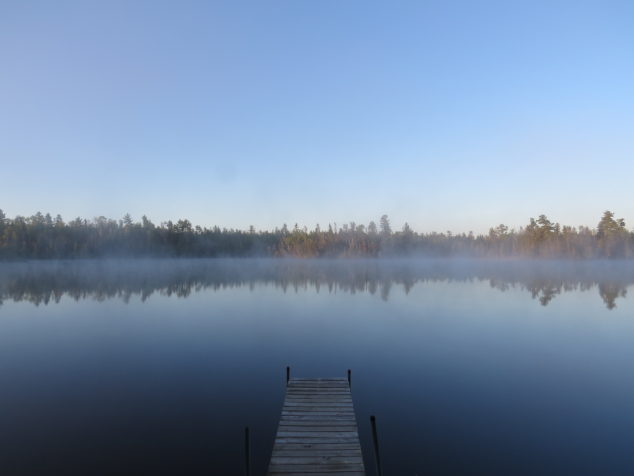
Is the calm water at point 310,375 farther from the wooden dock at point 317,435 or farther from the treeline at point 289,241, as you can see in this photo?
the treeline at point 289,241

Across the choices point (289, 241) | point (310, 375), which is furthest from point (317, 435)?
point (289, 241)

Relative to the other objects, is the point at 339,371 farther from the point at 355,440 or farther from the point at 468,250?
the point at 468,250

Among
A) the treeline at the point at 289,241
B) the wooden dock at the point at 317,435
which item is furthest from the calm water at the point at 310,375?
the treeline at the point at 289,241

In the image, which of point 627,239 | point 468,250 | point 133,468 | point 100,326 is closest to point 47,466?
point 133,468

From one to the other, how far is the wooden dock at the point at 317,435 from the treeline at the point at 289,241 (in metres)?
120

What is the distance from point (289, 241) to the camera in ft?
528

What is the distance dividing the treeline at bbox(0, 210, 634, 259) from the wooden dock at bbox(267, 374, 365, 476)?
120 m

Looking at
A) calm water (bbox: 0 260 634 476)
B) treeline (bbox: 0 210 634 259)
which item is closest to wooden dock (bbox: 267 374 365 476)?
calm water (bbox: 0 260 634 476)

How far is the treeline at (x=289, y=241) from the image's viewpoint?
11559 centimetres

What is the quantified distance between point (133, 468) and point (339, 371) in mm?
8158

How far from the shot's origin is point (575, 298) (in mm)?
34562

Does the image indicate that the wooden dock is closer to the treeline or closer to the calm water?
the calm water

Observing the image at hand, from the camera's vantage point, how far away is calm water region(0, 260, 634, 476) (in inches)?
344

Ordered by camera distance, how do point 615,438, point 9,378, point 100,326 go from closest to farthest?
point 615,438 < point 9,378 < point 100,326
